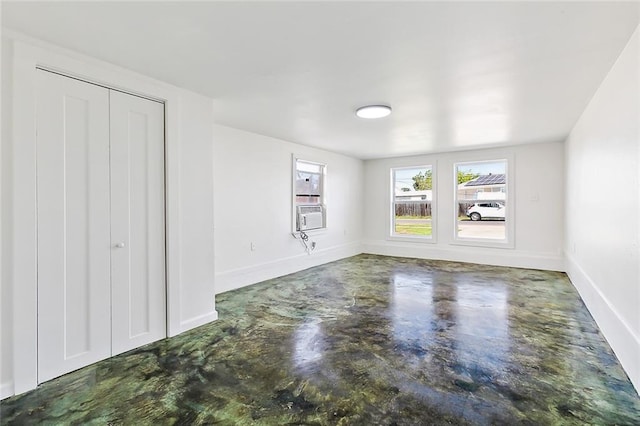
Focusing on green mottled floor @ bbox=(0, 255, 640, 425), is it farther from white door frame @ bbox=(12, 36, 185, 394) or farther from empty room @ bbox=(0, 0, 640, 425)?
white door frame @ bbox=(12, 36, 185, 394)

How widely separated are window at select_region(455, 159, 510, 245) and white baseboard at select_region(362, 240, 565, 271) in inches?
9.2

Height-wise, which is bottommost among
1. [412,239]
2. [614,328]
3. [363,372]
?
[363,372]

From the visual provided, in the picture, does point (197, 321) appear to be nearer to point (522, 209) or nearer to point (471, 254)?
point (471, 254)

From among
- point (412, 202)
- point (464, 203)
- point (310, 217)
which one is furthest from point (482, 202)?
point (310, 217)

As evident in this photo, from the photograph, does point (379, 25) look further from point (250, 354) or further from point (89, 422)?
point (89, 422)

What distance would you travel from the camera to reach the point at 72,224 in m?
2.33

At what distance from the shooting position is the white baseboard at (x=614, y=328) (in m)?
2.09

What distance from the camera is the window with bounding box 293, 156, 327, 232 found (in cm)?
573

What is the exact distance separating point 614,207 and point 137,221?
3.92 meters

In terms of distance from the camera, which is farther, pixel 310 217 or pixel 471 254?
pixel 471 254

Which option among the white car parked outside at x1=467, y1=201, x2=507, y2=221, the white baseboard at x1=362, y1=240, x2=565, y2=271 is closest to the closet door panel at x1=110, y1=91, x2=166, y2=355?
the white baseboard at x1=362, y1=240, x2=565, y2=271

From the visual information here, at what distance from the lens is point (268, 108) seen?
360 cm

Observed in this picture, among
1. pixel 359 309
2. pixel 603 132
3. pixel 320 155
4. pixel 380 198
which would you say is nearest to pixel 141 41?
pixel 359 309

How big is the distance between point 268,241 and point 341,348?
2.74 m
